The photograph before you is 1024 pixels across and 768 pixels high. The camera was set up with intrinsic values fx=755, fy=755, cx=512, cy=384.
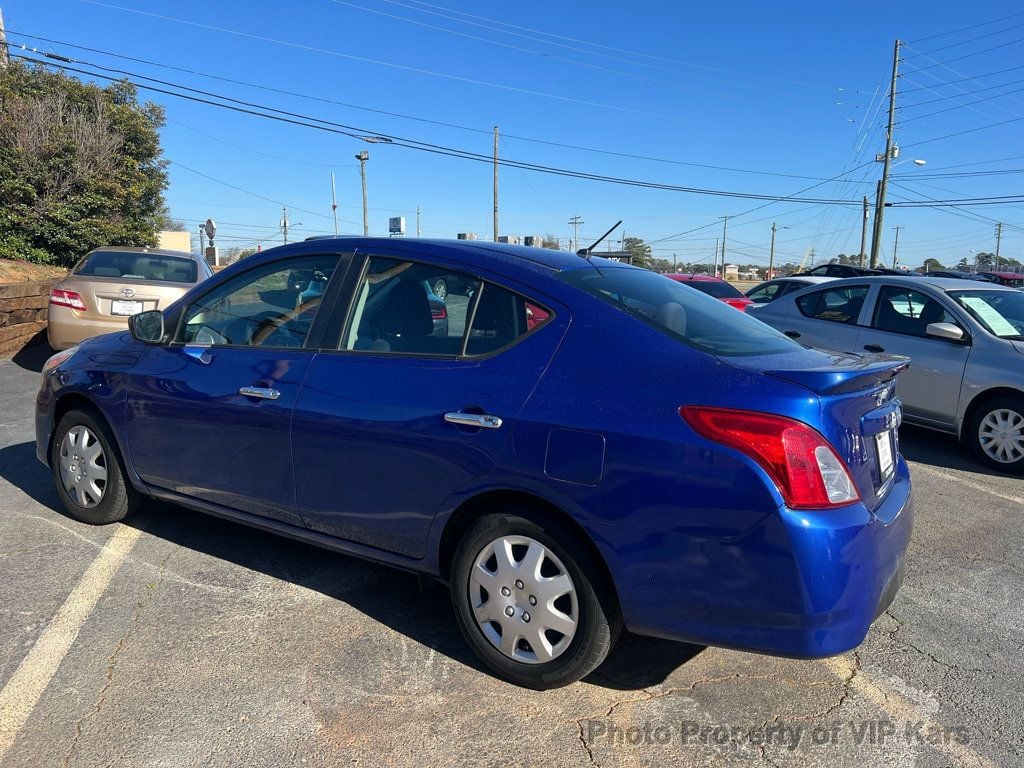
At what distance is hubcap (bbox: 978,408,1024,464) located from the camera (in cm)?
577

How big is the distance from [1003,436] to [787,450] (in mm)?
4640

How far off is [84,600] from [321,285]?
179cm

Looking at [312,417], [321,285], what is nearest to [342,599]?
[312,417]

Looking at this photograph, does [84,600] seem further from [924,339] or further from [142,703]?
[924,339]

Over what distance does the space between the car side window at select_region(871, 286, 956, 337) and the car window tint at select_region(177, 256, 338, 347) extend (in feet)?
17.3

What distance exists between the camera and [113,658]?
9.71ft

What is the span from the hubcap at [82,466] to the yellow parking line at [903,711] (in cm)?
381

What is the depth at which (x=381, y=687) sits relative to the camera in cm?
282

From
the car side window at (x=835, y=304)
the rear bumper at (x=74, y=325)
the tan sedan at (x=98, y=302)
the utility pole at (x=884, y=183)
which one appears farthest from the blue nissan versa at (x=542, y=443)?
the utility pole at (x=884, y=183)

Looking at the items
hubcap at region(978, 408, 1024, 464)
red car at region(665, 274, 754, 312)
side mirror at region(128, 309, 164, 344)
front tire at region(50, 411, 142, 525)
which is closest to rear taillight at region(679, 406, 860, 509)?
side mirror at region(128, 309, 164, 344)

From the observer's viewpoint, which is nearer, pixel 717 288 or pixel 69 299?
pixel 69 299

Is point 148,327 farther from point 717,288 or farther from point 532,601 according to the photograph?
point 717,288

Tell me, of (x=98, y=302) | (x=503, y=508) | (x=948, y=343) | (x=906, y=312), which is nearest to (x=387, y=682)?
(x=503, y=508)

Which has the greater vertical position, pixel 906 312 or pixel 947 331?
pixel 906 312
